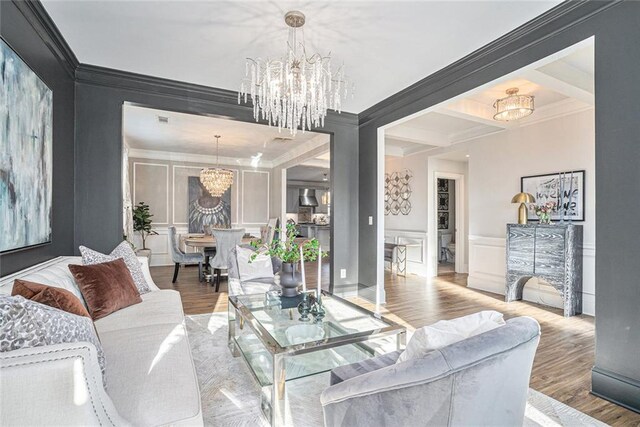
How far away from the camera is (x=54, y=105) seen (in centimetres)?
266

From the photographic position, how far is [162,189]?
7539 mm

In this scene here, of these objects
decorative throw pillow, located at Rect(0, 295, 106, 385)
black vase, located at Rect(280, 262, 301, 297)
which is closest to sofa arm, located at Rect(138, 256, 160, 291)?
black vase, located at Rect(280, 262, 301, 297)

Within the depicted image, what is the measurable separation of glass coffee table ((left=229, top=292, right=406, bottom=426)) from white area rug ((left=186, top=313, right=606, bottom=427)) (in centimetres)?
13

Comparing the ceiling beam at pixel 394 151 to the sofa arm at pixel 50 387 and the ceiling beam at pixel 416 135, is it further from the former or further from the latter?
the sofa arm at pixel 50 387

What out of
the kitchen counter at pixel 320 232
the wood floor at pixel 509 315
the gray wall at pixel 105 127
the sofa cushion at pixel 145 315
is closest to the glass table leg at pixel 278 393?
the sofa cushion at pixel 145 315

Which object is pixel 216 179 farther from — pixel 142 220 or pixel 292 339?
pixel 292 339

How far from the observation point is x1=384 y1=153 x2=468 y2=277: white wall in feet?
20.8

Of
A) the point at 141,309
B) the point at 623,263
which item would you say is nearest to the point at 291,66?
the point at 141,309

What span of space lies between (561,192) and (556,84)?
64.4 inches

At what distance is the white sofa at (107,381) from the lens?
0.95m

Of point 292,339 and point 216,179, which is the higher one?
point 216,179

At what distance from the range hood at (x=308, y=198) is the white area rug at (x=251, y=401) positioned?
35.4 feet

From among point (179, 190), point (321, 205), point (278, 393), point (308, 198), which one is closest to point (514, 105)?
point (278, 393)

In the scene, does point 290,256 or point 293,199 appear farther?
point 293,199
